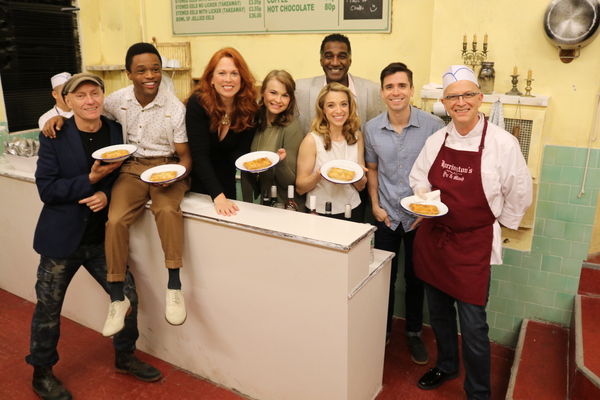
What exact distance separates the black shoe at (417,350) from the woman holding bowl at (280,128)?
3.93ft

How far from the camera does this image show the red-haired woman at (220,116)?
281cm

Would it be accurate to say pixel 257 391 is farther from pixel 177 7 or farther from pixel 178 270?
pixel 177 7

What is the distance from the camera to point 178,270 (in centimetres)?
276

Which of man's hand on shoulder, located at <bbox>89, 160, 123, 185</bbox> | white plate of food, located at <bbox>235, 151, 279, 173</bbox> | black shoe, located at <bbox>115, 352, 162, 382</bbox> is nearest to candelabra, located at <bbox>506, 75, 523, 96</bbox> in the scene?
white plate of food, located at <bbox>235, 151, 279, 173</bbox>

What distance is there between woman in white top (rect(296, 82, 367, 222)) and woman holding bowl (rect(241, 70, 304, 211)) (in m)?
0.09

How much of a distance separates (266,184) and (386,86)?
3.08 ft

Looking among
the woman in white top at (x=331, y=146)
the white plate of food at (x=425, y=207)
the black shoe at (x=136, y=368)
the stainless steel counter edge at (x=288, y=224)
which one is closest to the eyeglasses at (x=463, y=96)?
the white plate of food at (x=425, y=207)

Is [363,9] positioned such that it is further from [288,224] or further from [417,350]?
[417,350]

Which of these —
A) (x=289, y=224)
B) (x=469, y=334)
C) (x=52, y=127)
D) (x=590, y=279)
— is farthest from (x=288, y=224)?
(x=590, y=279)

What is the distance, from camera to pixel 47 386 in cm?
290

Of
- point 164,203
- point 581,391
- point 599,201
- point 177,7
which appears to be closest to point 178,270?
point 164,203

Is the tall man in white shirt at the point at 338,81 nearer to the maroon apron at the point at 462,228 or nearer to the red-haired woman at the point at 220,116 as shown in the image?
the red-haired woman at the point at 220,116

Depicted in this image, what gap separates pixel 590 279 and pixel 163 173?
2.78m

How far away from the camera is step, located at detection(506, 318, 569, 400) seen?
2830 mm
